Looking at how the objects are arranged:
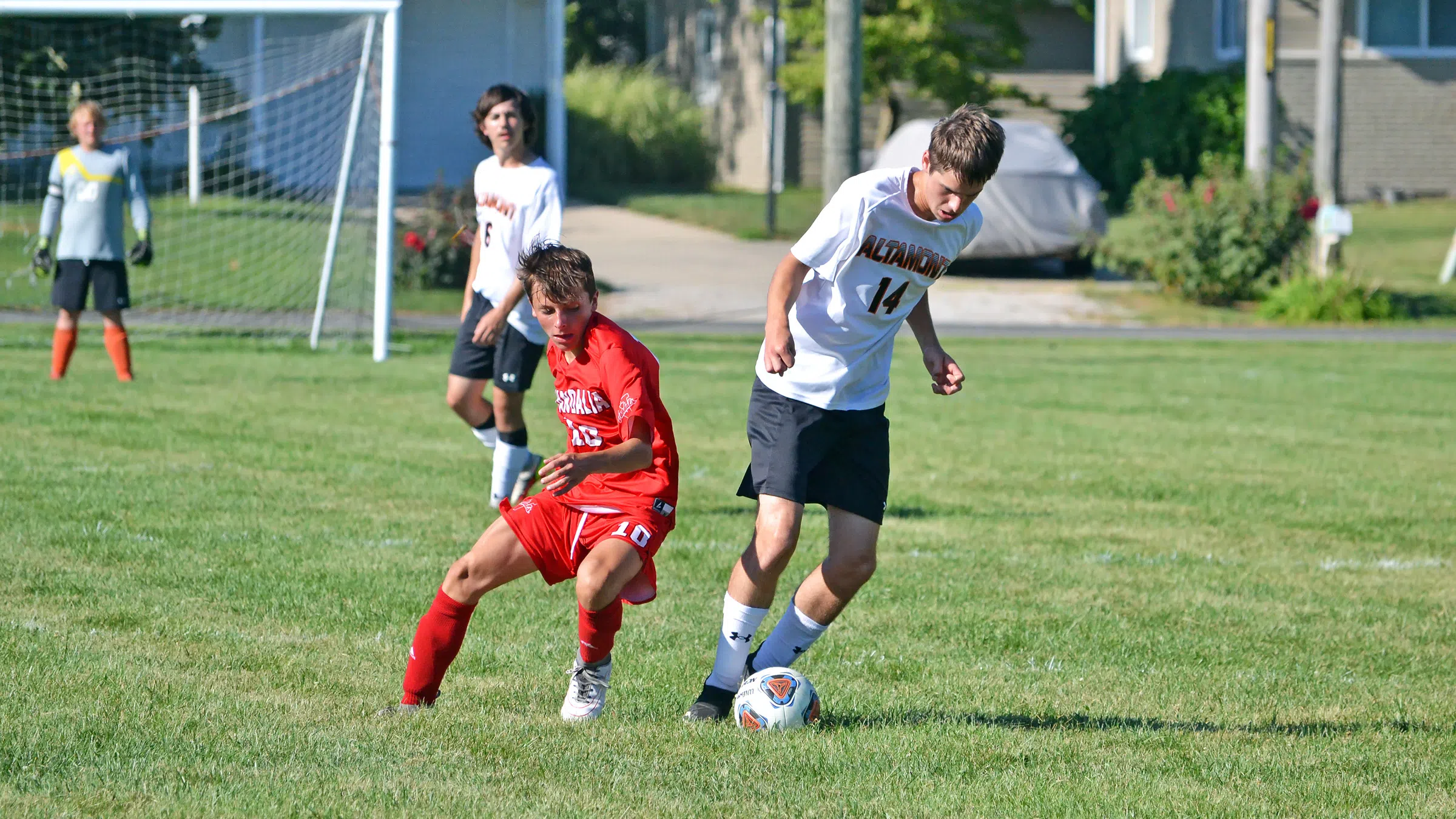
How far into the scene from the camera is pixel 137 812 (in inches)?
146

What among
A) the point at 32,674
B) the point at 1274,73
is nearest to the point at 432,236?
the point at 1274,73

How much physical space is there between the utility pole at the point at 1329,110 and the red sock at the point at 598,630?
20945 mm

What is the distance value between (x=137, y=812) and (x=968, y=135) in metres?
2.85

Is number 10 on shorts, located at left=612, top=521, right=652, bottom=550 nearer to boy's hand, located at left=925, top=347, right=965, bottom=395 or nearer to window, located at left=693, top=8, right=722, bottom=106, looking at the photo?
boy's hand, located at left=925, top=347, right=965, bottom=395

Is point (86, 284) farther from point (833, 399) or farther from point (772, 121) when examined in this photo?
point (772, 121)

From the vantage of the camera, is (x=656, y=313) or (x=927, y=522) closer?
(x=927, y=522)

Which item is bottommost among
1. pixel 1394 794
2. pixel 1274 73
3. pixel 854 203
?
pixel 1394 794

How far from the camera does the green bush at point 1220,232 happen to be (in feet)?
74.2

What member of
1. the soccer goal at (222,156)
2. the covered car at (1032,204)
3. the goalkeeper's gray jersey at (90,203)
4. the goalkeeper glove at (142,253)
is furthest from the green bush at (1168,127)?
the goalkeeper's gray jersey at (90,203)

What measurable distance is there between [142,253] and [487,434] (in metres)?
5.40

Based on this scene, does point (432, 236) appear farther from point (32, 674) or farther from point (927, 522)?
point (32, 674)

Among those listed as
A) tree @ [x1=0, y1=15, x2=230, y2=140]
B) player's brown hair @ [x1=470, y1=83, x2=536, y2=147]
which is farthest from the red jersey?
tree @ [x1=0, y1=15, x2=230, y2=140]

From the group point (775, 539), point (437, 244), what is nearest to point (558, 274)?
point (775, 539)

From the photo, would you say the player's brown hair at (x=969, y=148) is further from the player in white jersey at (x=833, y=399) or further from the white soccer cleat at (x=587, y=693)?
the white soccer cleat at (x=587, y=693)
